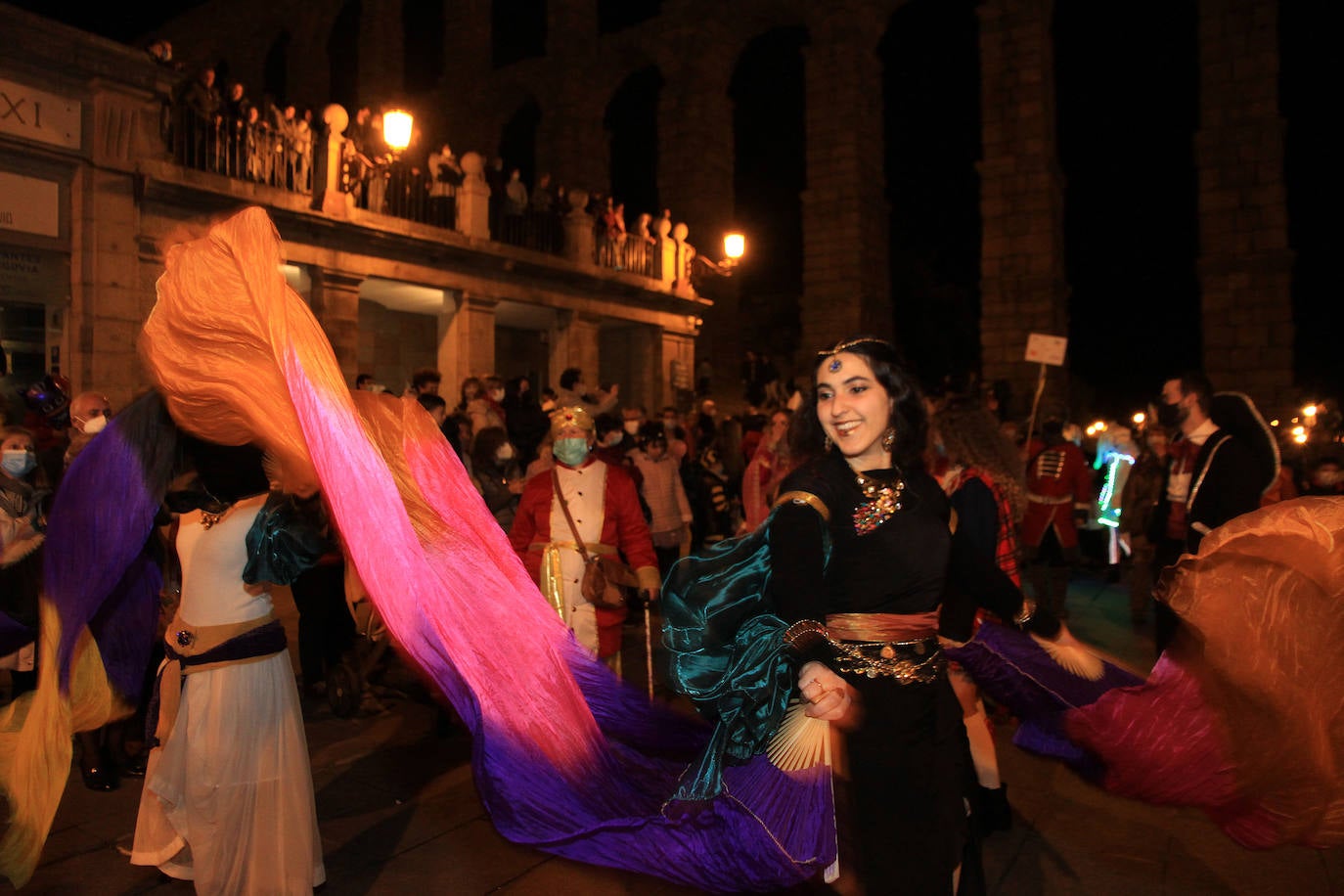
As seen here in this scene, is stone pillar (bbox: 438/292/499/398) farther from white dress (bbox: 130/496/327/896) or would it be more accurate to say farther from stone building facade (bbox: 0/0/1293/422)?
white dress (bbox: 130/496/327/896)

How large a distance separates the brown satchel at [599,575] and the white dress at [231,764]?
1.83 m

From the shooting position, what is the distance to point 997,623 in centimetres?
345

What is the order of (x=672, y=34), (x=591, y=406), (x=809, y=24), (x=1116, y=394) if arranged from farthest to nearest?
(x=1116, y=394) < (x=672, y=34) < (x=809, y=24) < (x=591, y=406)

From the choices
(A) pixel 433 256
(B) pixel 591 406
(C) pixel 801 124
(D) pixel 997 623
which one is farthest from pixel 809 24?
(D) pixel 997 623

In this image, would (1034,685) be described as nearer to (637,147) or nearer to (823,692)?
(823,692)

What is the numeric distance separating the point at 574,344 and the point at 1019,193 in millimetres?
11918

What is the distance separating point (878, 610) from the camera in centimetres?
237

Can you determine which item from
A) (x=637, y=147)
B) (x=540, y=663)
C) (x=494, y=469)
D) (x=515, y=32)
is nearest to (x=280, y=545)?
(x=540, y=663)

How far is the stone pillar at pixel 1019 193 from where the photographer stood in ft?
67.8

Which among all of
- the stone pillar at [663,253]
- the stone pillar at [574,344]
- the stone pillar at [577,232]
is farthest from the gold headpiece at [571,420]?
the stone pillar at [663,253]

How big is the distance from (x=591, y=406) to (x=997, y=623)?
8.27 meters

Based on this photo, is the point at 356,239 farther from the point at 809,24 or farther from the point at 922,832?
the point at 809,24

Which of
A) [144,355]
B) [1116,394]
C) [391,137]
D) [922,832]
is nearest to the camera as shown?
[922,832]

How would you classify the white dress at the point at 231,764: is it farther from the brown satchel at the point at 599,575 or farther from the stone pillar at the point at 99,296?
the stone pillar at the point at 99,296
